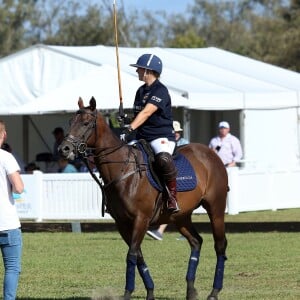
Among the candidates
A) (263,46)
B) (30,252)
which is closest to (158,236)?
(30,252)

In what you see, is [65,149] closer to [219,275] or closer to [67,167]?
[219,275]

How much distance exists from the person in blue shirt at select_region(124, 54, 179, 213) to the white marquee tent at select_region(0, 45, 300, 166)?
12789 mm

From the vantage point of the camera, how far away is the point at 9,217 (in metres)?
9.70

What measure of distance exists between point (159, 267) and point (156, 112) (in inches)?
147

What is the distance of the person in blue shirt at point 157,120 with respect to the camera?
36.6 ft

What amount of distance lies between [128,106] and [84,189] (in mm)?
2238

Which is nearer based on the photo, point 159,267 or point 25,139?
point 159,267

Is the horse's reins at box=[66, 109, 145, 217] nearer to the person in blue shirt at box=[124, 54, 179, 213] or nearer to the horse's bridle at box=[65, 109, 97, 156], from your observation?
the horse's bridle at box=[65, 109, 97, 156]

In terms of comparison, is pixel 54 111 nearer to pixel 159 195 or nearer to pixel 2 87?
pixel 2 87

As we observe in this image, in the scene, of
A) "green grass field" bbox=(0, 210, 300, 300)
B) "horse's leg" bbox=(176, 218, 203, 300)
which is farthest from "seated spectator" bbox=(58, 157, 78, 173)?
"horse's leg" bbox=(176, 218, 203, 300)

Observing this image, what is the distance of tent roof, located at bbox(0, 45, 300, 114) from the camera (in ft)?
80.0

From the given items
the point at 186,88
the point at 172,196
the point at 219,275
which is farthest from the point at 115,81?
the point at 172,196

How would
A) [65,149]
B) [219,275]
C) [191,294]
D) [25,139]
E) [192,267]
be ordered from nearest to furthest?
[65,149] < [191,294] < [219,275] < [192,267] < [25,139]

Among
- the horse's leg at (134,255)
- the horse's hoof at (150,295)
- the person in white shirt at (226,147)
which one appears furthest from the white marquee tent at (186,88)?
the horse's hoof at (150,295)
